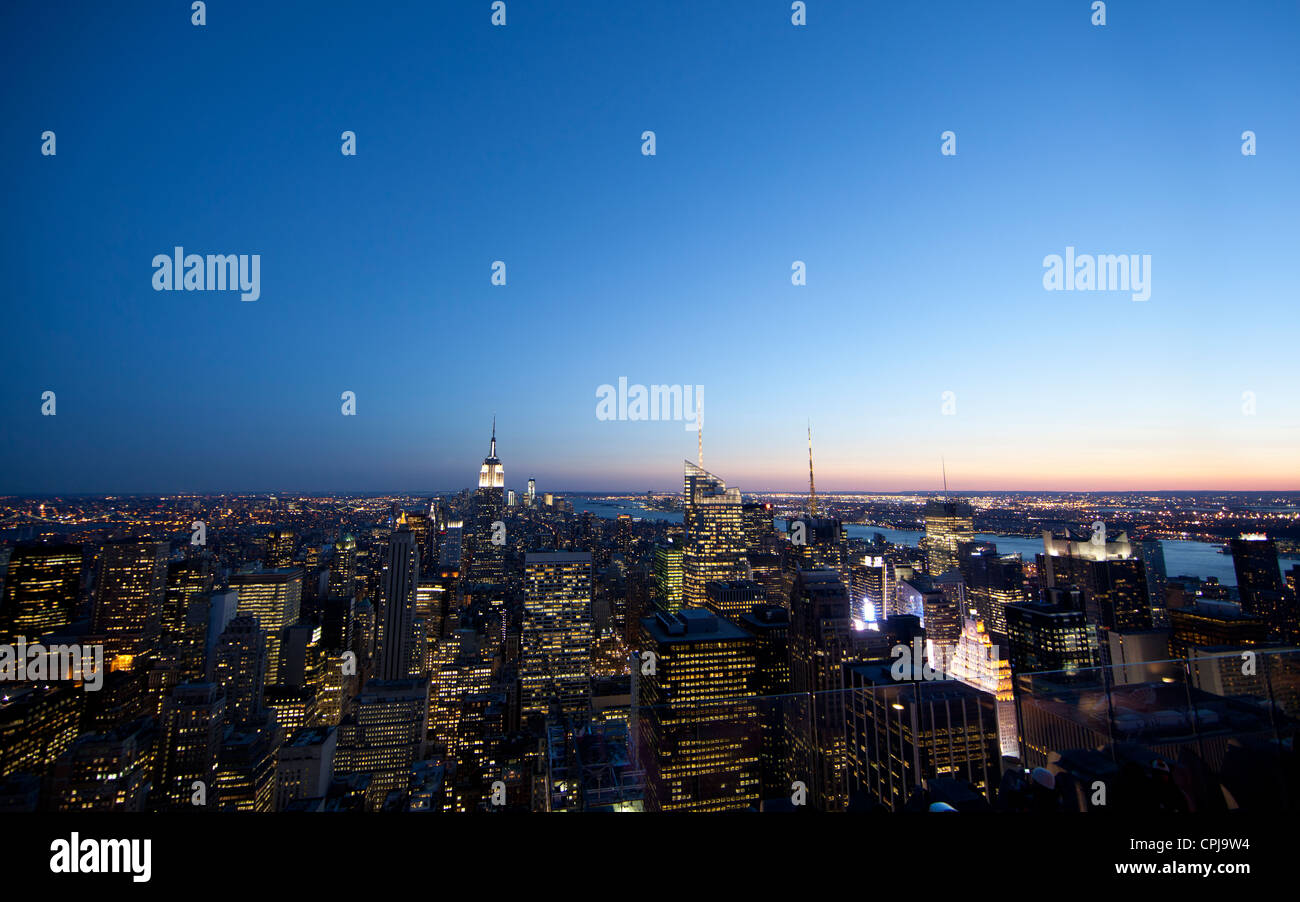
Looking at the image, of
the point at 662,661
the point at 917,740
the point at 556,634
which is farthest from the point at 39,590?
the point at 917,740

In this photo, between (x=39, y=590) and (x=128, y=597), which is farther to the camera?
(x=128, y=597)

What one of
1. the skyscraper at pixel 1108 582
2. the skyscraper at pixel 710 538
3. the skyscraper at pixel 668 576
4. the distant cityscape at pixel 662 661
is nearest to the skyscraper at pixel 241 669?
the distant cityscape at pixel 662 661

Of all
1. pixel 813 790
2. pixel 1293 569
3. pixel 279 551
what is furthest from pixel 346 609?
pixel 1293 569

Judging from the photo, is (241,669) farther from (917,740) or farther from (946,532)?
(946,532)

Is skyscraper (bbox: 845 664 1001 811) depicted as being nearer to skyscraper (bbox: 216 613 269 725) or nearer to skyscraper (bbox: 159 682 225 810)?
skyscraper (bbox: 159 682 225 810)

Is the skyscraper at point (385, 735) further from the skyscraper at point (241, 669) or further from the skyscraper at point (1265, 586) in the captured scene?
the skyscraper at point (1265, 586)

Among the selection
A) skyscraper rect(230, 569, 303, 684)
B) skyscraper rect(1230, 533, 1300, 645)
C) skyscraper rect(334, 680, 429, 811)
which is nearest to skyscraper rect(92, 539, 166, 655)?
skyscraper rect(230, 569, 303, 684)
